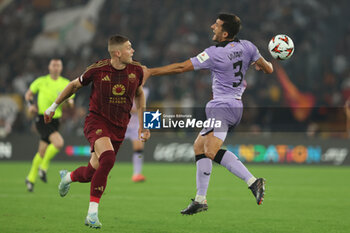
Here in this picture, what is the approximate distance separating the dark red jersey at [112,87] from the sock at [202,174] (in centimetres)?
118

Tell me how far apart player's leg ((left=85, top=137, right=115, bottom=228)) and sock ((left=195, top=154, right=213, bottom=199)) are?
4.19ft

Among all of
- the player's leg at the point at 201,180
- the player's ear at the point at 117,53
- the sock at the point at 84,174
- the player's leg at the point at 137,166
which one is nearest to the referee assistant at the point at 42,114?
the player's leg at the point at 137,166

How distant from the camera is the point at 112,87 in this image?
22.0 feet

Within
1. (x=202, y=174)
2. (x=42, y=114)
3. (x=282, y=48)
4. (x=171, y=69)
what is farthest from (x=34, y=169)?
(x=282, y=48)

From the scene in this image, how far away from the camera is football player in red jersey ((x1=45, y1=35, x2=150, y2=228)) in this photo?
Answer: 21.8 ft

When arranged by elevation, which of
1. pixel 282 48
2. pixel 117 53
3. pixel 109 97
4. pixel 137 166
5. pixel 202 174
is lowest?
pixel 202 174

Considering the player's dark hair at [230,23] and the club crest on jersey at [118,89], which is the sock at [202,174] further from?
the player's dark hair at [230,23]

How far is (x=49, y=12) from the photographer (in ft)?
78.5

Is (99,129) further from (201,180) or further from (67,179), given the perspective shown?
(201,180)

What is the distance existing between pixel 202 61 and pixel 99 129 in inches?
54.8

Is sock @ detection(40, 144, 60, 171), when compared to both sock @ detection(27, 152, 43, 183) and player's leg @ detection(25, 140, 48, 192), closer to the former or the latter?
player's leg @ detection(25, 140, 48, 192)

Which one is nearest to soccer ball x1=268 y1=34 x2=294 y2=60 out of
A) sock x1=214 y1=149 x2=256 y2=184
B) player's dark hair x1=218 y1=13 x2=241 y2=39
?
player's dark hair x1=218 y1=13 x2=241 y2=39

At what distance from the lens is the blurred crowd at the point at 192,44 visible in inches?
773

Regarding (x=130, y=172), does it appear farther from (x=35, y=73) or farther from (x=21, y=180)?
(x=35, y=73)
